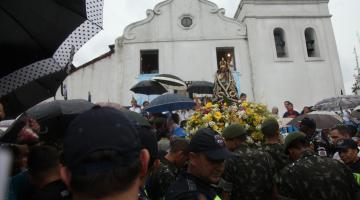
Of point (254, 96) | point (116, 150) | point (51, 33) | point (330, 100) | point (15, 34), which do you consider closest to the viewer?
point (116, 150)

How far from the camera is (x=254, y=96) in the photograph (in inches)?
735

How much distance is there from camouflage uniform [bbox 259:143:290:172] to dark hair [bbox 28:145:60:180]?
2898mm

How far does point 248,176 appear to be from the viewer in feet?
14.0

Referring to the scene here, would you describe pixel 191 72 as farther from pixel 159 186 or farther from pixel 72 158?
pixel 72 158

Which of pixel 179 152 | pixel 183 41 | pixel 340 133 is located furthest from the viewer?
pixel 183 41

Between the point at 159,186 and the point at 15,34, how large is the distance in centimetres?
223

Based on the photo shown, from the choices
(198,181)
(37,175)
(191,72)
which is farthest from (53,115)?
(191,72)

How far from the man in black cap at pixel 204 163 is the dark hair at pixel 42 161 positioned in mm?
960

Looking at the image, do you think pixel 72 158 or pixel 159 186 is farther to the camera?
pixel 159 186

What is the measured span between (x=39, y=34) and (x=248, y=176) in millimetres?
2929

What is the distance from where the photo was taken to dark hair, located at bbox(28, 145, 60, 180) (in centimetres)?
271

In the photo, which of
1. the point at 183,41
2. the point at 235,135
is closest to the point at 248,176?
the point at 235,135

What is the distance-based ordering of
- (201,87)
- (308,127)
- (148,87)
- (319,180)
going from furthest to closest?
(201,87) → (148,87) → (308,127) → (319,180)

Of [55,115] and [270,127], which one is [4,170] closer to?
[55,115]
